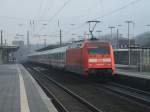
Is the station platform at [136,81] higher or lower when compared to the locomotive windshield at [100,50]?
lower

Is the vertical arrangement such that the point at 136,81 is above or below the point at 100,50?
below

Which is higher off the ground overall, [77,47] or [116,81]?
[77,47]

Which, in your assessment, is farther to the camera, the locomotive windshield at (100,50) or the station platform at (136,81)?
the locomotive windshield at (100,50)

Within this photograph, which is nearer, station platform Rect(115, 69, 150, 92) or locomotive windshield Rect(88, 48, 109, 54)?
station platform Rect(115, 69, 150, 92)

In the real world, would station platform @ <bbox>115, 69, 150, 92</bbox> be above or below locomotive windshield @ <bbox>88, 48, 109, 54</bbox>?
below

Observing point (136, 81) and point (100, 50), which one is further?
point (100, 50)

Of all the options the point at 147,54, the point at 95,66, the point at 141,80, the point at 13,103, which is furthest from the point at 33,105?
the point at 147,54

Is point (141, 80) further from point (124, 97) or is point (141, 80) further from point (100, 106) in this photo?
point (100, 106)

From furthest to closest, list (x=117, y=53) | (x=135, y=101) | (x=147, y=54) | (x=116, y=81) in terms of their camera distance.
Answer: (x=117, y=53)
(x=147, y=54)
(x=116, y=81)
(x=135, y=101)

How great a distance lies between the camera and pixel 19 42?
148375mm

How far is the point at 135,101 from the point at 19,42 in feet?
433

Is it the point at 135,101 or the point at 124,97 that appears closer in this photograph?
the point at 135,101

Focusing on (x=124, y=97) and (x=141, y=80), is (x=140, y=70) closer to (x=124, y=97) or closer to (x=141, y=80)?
(x=141, y=80)

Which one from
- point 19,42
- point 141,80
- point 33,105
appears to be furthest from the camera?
point 19,42
